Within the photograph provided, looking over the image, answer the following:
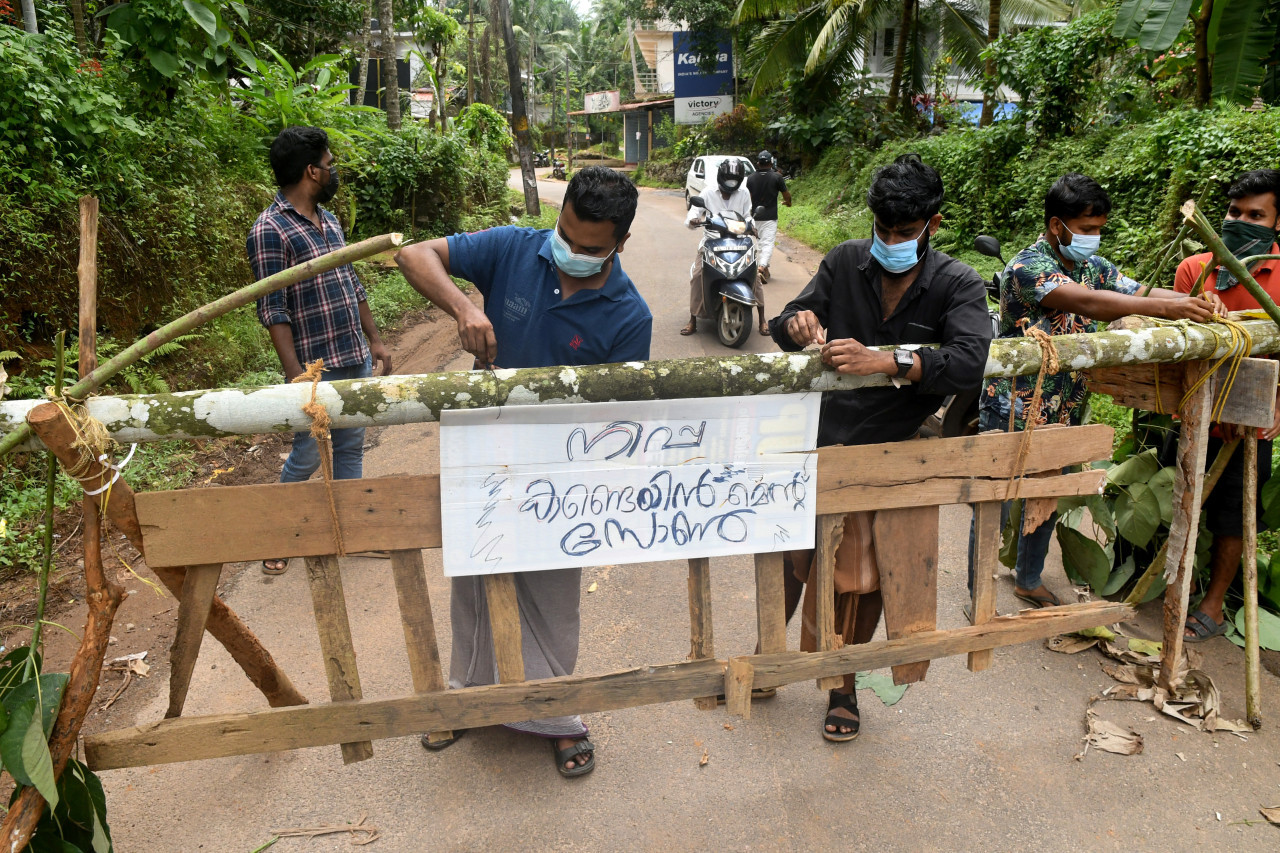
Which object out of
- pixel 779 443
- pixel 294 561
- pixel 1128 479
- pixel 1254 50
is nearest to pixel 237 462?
pixel 294 561

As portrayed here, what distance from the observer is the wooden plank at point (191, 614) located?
1731mm

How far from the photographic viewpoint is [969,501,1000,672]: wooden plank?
2172mm

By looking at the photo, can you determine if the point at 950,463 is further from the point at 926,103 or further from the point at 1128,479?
the point at 926,103

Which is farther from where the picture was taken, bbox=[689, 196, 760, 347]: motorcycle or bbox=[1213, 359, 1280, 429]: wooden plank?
bbox=[689, 196, 760, 347]: motorcycle

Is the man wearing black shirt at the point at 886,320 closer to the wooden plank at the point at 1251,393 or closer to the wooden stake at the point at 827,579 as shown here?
the wooden stake at the point at 827,579

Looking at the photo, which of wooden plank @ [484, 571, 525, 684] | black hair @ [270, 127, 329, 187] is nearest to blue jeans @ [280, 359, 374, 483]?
black hair @ [270, 127, 329, 187]

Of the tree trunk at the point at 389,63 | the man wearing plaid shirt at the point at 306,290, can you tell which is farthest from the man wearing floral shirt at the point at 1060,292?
the tree trunk at the point at 389,63

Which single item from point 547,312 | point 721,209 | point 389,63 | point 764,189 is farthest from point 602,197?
point 389,63

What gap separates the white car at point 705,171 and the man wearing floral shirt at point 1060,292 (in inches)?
212

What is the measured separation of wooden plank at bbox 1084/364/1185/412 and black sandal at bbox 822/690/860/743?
52.2 inches

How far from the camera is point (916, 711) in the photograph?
2.75 meters

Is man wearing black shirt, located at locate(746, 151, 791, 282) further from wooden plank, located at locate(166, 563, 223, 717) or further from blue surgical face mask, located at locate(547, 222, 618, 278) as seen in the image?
wooden plank, located at locate(166, 563, 223, 717)

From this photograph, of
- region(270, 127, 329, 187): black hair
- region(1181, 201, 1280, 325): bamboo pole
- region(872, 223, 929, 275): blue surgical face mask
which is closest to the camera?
region(1181, 201, 1280, 325): bamboo pole

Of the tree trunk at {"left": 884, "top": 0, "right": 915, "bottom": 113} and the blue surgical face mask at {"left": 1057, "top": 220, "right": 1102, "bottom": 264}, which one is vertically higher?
the tree trunk at {"left": 884, "top": 0, "right": 915, "bottom": 113}
